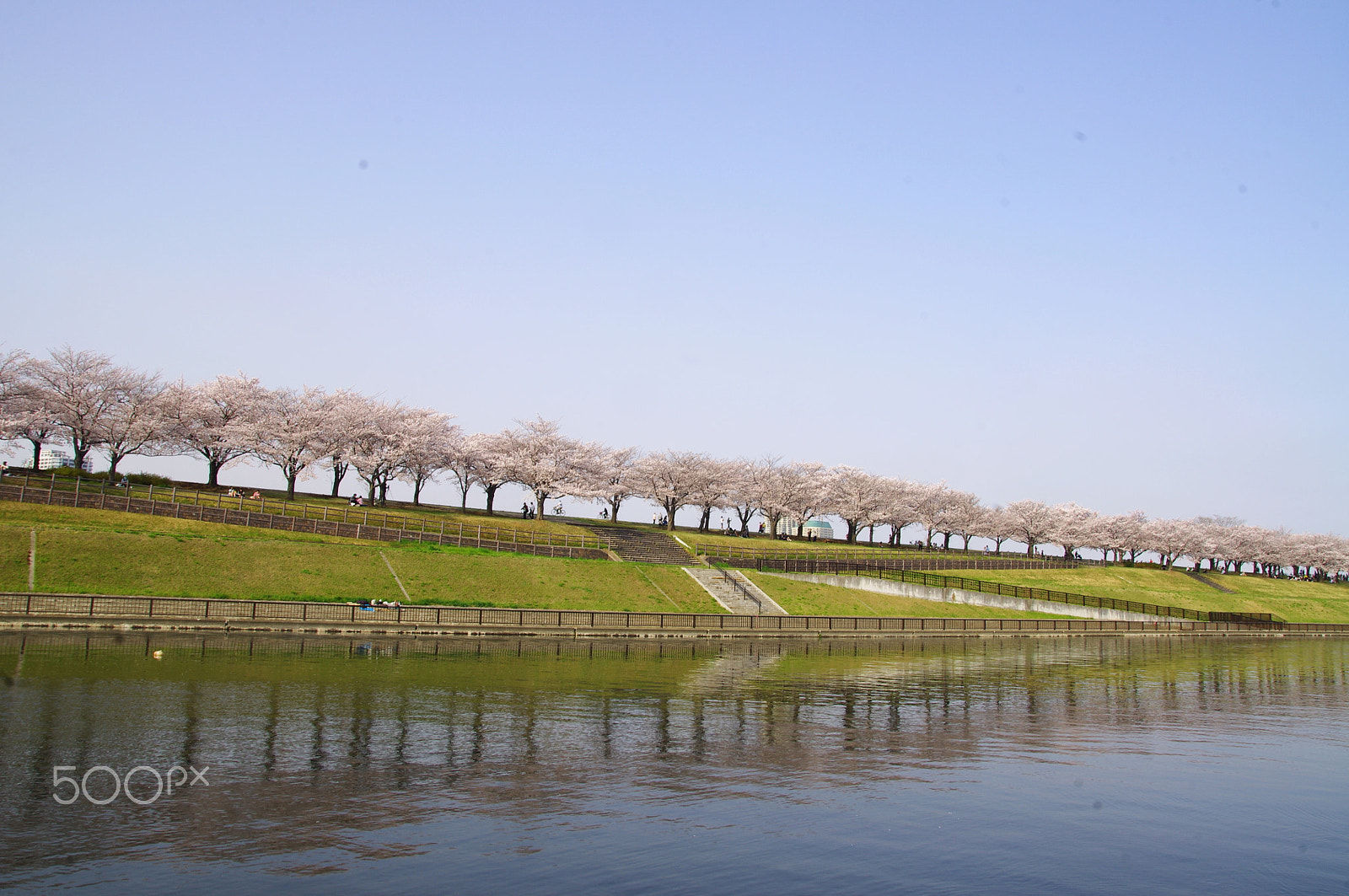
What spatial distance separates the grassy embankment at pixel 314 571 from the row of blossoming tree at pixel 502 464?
2331 centimetres

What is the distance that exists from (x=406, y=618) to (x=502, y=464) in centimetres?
5599

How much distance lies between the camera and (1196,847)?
1608 cm

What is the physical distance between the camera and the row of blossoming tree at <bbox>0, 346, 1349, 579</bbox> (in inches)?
3115

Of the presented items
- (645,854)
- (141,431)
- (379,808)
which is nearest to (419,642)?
(379,808)

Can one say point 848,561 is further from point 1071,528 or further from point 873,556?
point 1071,528

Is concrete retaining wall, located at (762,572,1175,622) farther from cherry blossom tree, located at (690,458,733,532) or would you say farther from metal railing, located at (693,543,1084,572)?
cherry blossom tree, located at (690,458,733,532)

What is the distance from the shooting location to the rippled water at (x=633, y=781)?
13.6 metres

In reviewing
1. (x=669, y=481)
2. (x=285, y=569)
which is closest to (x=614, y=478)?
(x=669, y=481)

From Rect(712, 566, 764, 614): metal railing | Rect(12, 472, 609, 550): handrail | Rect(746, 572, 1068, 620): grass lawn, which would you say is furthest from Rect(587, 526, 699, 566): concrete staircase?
Rect(746, 572, 1068, 620): grass lawn

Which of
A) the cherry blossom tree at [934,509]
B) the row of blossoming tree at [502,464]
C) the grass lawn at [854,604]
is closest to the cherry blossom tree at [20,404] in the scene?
the row of blossoming tree at [502,464]

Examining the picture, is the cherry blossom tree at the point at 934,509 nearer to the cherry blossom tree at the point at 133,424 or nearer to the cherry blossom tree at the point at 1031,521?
the cherry blossom tree at the point at 1031,521

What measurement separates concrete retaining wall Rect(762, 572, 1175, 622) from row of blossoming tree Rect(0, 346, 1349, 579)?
35068 mm

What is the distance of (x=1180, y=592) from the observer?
108 meters

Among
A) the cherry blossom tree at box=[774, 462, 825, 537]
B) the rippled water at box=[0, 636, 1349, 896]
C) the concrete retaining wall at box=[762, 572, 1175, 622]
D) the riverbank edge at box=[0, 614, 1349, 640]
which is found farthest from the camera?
the cherry blossom tree at box=[774, 462, 825, 537]
